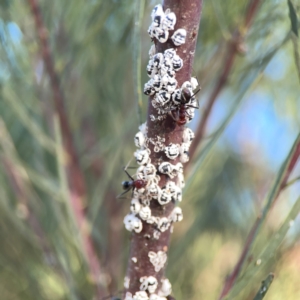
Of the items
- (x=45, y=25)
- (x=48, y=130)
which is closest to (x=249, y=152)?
(x=48, y=130)

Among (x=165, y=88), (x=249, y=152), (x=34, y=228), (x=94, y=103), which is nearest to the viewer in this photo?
(x=165, y=88)

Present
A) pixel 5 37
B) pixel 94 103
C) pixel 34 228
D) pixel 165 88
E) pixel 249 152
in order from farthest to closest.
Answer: pixel 249 152, pixel 94 103, pixel 34 228, pixel 5 37, pixel 165 88

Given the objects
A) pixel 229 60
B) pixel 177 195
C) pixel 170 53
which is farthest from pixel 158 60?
pixel 229 60

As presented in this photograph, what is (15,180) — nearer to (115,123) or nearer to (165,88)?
(115,123)

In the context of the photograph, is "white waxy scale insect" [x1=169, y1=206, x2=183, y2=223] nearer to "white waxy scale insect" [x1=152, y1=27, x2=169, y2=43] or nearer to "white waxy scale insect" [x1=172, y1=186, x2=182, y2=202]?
"white waxy scale insect" [x1=172, y1=186, x2=182, y2=202]

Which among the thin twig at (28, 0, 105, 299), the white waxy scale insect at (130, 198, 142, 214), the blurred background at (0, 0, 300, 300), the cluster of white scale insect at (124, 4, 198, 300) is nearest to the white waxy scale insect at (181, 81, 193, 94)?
the cluster of white scale insect at (124, 4, 198, 300)

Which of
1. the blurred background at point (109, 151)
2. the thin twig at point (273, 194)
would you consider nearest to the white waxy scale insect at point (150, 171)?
the thin twig at point (273, 194)
